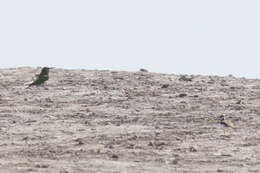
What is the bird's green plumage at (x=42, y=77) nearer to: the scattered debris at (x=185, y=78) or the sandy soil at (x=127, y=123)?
the sandy soil at (x=127, y=123)

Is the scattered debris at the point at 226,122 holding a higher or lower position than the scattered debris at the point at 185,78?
lower

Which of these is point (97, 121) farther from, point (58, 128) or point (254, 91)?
point (254, 91)

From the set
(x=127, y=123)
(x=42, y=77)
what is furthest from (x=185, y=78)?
(x=127, y=123)

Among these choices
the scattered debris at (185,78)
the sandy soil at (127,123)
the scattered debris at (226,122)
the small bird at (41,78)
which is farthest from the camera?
the scattered debris at (185,78)

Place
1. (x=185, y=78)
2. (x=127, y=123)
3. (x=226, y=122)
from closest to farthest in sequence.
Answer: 1. (x=226, y=122)
2. (x=127, y=123)
3. (x=185, y=78)

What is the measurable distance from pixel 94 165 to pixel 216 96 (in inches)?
196

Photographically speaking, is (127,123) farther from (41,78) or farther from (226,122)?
(41,78)

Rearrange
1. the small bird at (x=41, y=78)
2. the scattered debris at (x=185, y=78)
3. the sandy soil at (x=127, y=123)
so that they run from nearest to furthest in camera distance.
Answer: the sandy soil at (x=127, y=123)
the small bird at (x=41, y=78)
the scattered debris at (x=185, y=78)

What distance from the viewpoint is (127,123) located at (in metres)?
12.1

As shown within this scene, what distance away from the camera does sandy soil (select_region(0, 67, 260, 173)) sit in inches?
384

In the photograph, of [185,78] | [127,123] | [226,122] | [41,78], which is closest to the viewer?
[226,122]

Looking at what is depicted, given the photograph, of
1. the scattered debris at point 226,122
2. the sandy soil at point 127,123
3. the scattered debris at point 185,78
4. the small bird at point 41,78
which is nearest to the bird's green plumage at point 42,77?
the small bird at point 41,78

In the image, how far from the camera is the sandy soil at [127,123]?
9.74 metres

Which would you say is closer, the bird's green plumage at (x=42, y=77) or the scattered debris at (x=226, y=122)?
the scattered debris at (x=226, y=122)
